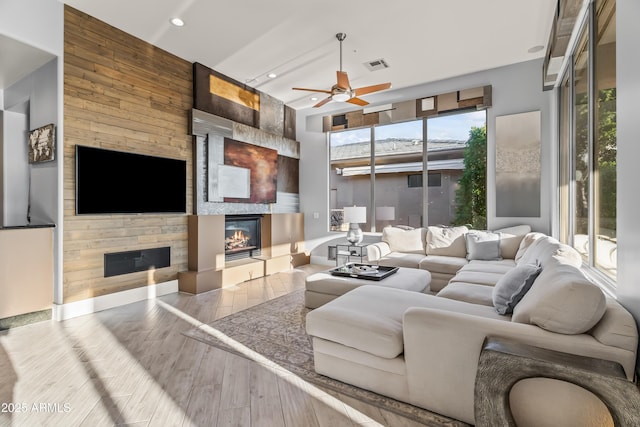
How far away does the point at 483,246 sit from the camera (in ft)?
14.1

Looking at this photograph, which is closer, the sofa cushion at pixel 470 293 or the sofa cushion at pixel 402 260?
the sofa cushion at pixel 470 293

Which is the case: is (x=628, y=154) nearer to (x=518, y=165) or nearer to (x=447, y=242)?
(x=447, y=242)

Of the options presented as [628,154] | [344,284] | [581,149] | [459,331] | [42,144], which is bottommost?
[344,284]

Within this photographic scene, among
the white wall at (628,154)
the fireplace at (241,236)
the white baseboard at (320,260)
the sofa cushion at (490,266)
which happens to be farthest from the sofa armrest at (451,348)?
the white baseboard at (320,260)

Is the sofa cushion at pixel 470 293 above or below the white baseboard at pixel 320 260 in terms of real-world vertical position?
above

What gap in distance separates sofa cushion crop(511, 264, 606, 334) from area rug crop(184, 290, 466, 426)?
2.28ft

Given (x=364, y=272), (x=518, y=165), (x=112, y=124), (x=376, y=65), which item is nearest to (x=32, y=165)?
(x=112, y=124)

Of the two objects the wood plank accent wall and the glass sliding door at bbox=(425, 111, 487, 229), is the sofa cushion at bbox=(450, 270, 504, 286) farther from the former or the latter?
the wood plank accent wall

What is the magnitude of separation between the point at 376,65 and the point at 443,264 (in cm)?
301

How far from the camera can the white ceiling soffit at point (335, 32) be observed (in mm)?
3367

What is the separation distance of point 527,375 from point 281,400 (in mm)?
1327

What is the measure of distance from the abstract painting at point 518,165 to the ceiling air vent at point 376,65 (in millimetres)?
1931

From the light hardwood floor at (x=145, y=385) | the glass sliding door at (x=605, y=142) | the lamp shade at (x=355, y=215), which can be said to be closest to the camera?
the light hardwood floor at (x=145, y=385)

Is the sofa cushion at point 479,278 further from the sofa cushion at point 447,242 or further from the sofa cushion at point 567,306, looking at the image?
the sofa cushion at point 567,306
